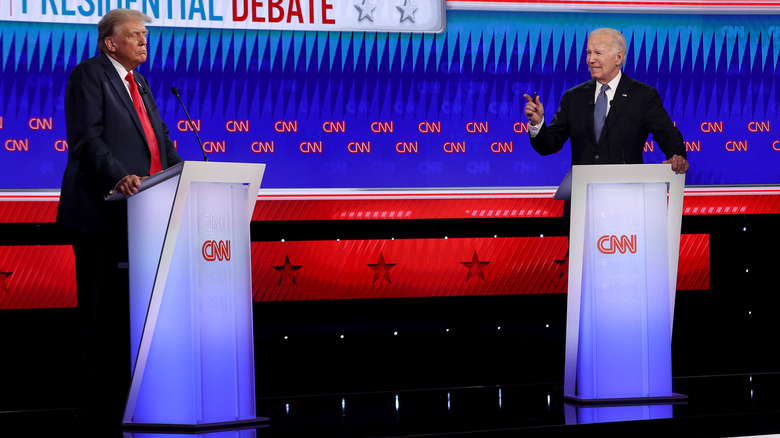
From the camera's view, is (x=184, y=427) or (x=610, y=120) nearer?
(x=184, y=427)

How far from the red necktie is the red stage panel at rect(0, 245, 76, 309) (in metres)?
1.41

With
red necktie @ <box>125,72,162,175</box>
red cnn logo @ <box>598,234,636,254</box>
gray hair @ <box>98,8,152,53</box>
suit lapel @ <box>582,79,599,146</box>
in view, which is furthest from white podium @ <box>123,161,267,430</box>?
suit lapel @ <box>582,79,599,146</box>

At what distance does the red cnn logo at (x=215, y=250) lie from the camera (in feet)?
9.27

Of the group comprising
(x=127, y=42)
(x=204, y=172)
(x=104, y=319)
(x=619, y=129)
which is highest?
(x=127, y=42)

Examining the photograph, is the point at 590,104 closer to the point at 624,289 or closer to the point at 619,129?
the point at 619,129

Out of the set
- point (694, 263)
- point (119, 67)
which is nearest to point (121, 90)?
point (119, 67)

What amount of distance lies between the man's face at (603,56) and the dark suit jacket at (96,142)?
1.81m

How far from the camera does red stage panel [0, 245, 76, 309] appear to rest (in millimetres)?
4262

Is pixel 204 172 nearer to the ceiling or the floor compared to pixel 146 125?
nearer to the floor

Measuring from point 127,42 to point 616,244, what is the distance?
5.94 ft

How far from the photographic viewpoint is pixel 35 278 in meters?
4.28

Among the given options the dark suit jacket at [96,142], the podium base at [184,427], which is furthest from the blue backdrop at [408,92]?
the podium base at [184,427]

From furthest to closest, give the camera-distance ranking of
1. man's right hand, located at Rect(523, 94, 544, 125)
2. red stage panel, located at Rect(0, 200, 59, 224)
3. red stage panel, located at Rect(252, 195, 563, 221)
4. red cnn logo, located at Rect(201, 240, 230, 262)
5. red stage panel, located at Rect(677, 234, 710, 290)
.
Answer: red stage panel, located at Rect(677, 234, 710, 290) < red stage panel, located at Rect(252, 195, 563, 221) < red stage panel, located at Rect(0, 200, 59, 224) < man's right hand, located at Rect(523, 94, 544, 125) < red cnn logo, located at Rect(201, 240, 230, 262)

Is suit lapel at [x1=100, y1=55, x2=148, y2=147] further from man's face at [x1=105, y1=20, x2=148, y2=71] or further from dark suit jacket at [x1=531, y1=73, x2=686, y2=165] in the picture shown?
dark suit jacket at [x1=531, y1=73, x2=686, y2=165]
